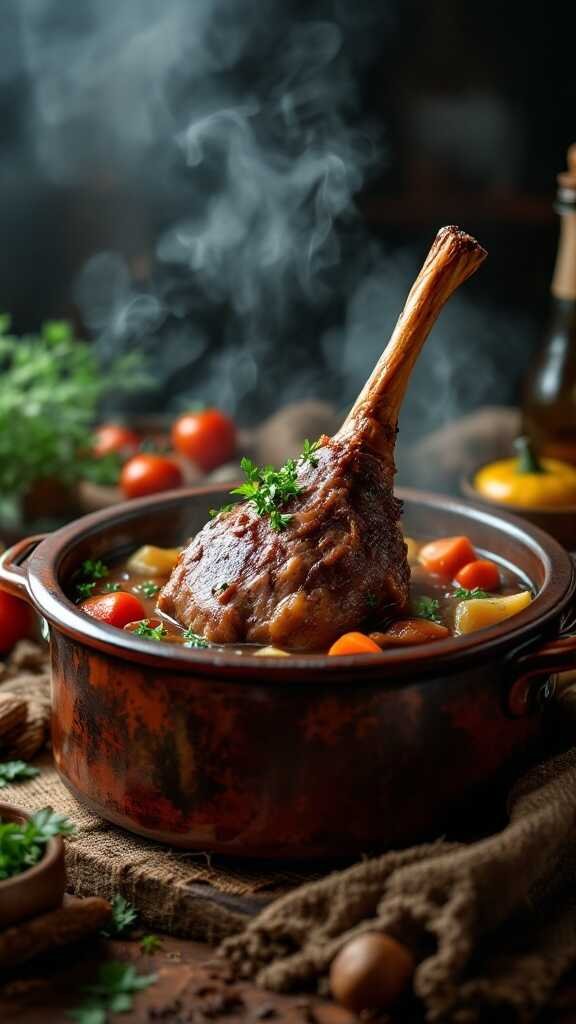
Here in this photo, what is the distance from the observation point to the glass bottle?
524cm

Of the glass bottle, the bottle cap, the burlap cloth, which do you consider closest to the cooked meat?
the burlap cloth

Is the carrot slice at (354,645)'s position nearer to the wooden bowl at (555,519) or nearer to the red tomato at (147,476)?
the wooden bowl at (555,519)

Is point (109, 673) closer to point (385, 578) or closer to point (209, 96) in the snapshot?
point (385, 578)

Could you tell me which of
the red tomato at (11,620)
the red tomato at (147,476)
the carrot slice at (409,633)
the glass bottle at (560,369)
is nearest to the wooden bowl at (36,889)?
the carrot slice at (409,633)

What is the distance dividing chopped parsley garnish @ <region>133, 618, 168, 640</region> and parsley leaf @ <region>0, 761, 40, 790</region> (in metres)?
0.62

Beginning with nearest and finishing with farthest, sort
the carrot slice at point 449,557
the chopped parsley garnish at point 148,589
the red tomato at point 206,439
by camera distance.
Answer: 1. the chopped parsley garnish at point 148,589
2. the carrot slice at point 449,557
3. the red tomato at point 206,439

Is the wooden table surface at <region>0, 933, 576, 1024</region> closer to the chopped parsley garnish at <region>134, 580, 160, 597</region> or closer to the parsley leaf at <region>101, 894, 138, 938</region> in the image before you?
the parsley leaf at <region>101, 894, 138, 938</region>

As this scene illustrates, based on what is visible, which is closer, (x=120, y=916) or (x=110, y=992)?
(x=110, y=992)

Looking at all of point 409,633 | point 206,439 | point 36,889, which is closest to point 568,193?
point 206,439

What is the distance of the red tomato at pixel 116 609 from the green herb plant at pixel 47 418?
2.22 meters

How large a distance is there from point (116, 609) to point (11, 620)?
121cm

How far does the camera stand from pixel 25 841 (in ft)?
9.24

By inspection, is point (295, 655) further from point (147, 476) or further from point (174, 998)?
point (147, 476)

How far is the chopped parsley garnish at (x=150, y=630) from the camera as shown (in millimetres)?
3250
